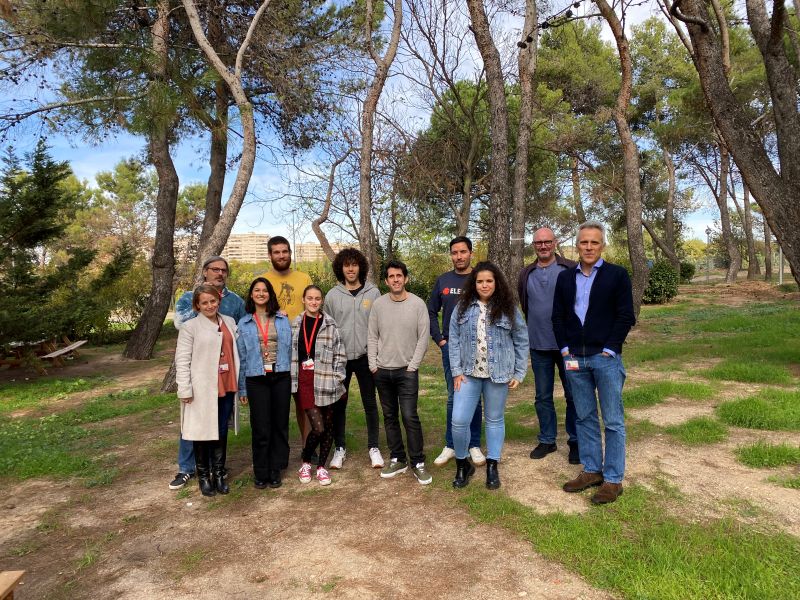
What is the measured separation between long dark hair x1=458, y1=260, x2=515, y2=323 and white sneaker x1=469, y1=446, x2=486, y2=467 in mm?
1254

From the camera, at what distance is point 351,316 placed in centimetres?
392

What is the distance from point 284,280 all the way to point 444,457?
6.36 ft

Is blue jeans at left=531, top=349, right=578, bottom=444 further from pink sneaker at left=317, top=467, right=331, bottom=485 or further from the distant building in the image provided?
the distant building

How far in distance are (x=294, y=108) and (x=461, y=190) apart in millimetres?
8545

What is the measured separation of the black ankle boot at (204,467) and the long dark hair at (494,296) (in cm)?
209

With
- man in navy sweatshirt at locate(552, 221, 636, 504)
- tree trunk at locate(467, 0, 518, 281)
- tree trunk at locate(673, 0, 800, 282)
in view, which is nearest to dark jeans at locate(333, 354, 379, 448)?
man in navy sweatshirt at locate(552, 221, 636, 504)

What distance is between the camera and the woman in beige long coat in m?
3.50

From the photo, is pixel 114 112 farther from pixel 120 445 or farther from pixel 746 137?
pixel 746 137

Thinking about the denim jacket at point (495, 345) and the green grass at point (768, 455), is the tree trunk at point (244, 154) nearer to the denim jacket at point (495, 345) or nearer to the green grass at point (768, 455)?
the denim jacket at point (495, 345)

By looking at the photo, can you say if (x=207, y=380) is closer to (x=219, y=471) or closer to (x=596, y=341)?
(x=219, y=471)

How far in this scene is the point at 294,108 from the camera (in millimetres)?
10023

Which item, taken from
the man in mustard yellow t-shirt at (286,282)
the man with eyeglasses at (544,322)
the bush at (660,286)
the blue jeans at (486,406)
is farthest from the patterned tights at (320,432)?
the bush at (660,286)

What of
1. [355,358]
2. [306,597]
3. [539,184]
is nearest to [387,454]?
[355,358]

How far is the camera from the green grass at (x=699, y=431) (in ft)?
14.0
